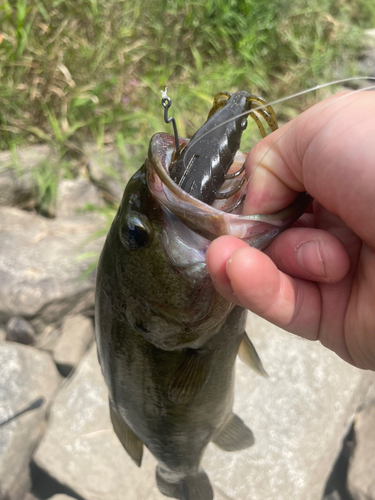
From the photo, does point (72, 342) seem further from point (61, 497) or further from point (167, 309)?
point (167, 309)

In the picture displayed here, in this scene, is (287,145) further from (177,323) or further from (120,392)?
(120,392)

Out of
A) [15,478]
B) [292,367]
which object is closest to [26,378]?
[15,478]

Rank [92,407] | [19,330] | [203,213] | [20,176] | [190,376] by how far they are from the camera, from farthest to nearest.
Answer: [20,176]
[19,330]
[92,407]
[190,376]
[203,213]

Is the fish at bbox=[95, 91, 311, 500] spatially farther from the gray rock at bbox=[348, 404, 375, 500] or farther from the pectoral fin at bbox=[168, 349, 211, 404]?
the gray rock at bbox=[348, 404, 375, 500]

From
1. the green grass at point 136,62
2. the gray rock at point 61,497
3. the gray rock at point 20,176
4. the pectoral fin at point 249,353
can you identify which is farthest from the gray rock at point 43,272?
the pectoral fin at point 249,353

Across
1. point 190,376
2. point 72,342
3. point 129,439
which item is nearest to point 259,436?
point 129,439

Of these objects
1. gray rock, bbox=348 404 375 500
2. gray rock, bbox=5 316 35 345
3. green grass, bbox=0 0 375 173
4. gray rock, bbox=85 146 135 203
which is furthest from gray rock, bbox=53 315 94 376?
gray rock, bbox=348 404 375 500
